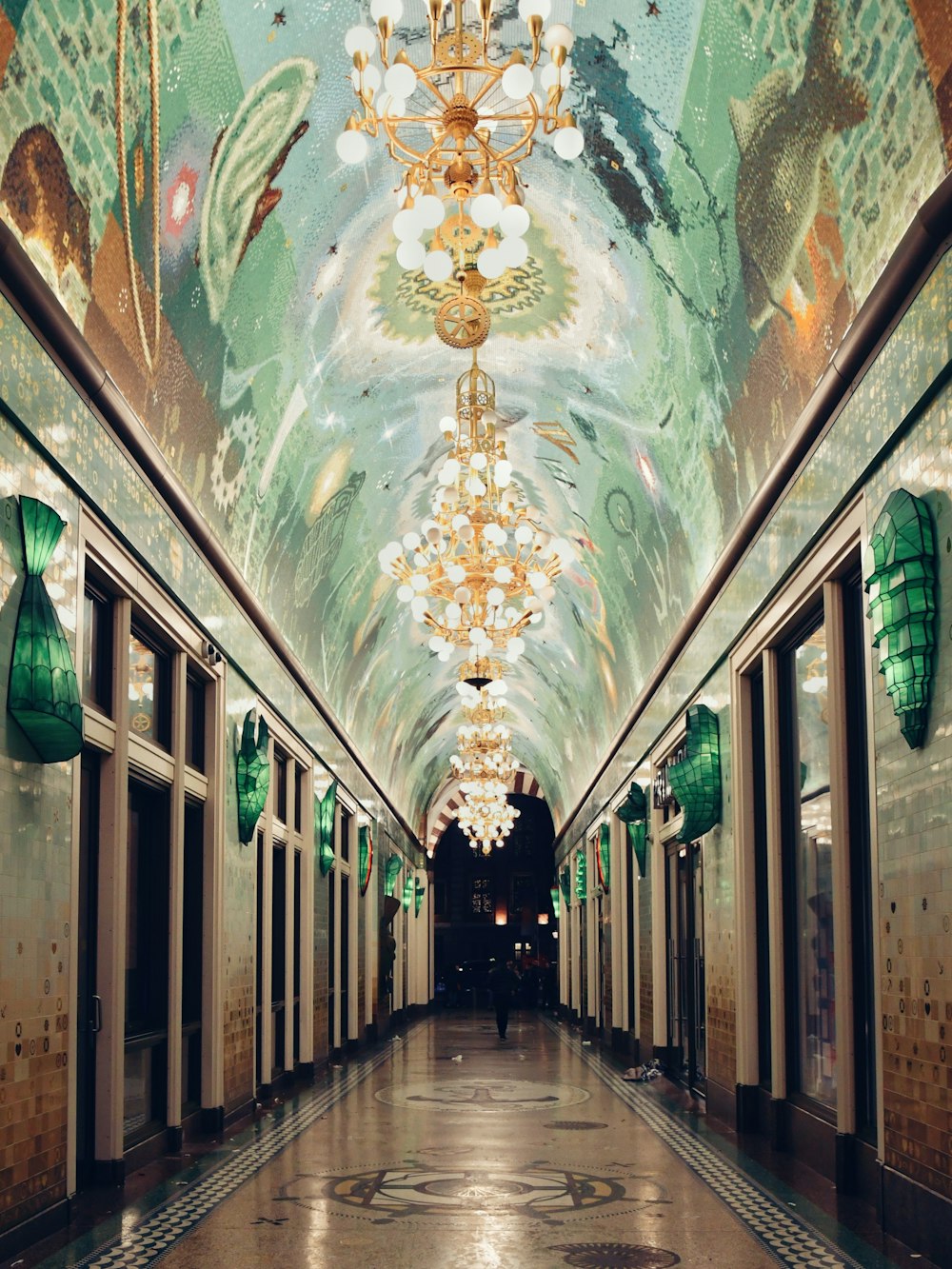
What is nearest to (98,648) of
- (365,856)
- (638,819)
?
(638,819)

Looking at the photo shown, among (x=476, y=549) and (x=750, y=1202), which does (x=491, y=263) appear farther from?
(x=476, y=549)

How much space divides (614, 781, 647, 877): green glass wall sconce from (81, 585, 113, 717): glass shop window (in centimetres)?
1011

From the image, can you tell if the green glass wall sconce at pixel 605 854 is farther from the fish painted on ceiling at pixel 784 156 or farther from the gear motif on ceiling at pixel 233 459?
the fish painted on ceiling at pixel 784 156

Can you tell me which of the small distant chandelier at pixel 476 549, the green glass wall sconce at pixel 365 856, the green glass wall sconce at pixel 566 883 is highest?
the small distant chandelier at pixel 476 549

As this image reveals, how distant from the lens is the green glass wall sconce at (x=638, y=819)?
17.9 m

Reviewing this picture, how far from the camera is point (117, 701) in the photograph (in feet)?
29.3

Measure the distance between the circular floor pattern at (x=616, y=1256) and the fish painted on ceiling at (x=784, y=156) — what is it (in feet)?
18.4

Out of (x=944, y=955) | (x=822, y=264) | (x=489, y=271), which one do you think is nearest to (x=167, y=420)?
(x=489, y=271)

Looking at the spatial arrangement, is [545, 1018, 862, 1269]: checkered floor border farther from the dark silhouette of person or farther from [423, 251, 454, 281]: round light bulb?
the dark silhouette of person

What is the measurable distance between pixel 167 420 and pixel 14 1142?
522 centimetres

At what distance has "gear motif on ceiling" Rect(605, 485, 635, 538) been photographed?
15.7m

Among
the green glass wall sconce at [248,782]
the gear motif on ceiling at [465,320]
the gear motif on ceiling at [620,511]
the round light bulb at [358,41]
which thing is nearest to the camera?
the round light bulb at [358,41]

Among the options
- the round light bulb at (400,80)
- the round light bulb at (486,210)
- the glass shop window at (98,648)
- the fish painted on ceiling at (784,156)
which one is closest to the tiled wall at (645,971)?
the fish painted on ceiling at (784,156)

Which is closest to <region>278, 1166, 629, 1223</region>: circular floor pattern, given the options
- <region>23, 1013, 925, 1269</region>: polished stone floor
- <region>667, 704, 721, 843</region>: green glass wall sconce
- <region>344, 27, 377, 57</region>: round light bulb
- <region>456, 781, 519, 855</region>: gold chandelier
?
<region>23, 1013, 925, 1269</region>: polished stone floor
